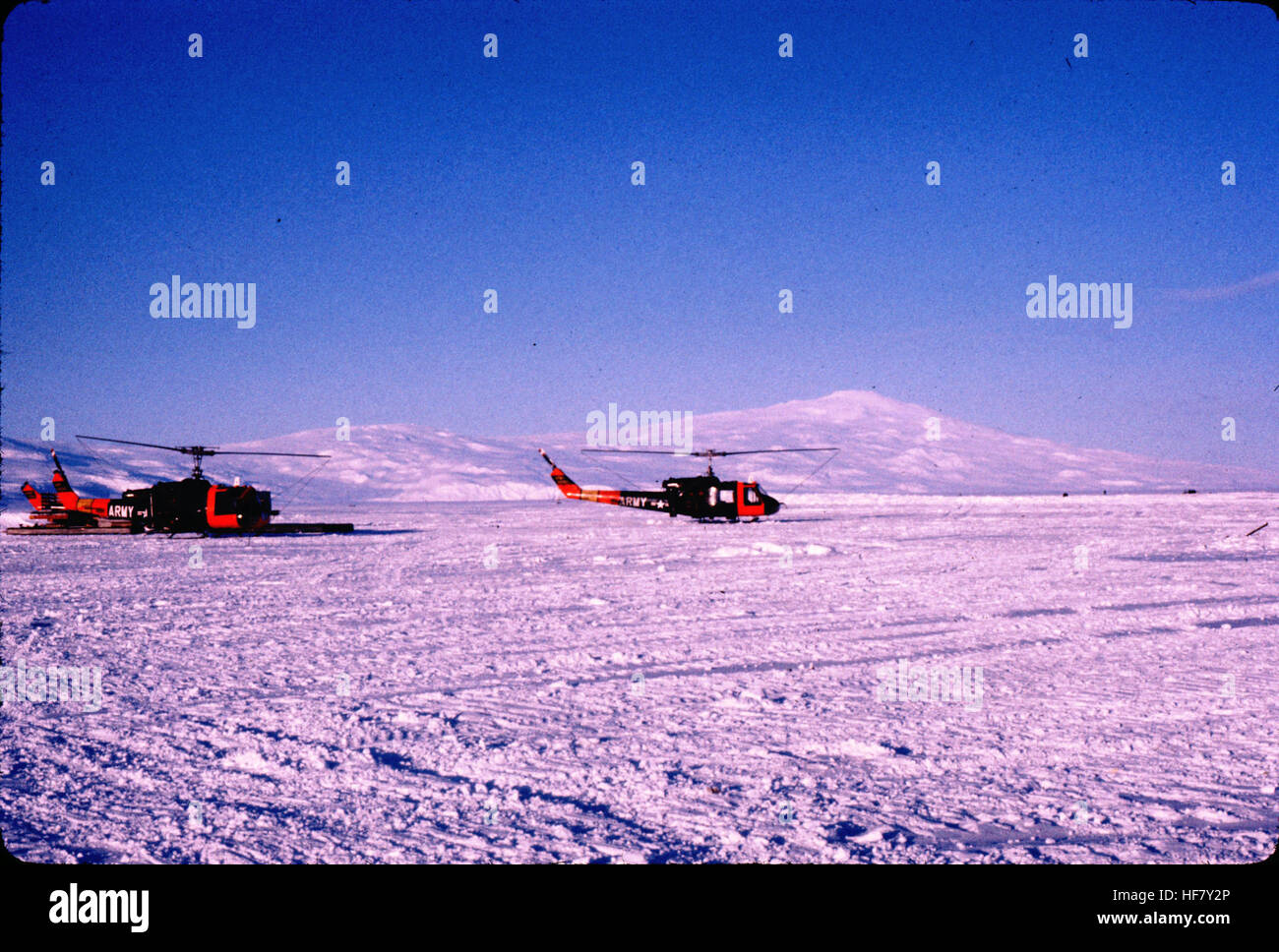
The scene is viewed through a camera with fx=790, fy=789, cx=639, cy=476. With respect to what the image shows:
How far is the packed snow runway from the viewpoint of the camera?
14.4 feet

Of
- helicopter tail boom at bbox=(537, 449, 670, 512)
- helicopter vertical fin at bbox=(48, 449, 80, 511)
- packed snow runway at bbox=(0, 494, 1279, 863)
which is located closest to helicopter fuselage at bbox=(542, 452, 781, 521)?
helicopter tail boom at bbox=(537, 449, 670, 512)

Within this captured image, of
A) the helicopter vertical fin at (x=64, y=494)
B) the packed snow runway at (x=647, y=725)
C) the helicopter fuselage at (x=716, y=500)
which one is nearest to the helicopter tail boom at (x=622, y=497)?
the helicopter fuselage at (x=716, y=500)

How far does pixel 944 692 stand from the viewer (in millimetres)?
7527

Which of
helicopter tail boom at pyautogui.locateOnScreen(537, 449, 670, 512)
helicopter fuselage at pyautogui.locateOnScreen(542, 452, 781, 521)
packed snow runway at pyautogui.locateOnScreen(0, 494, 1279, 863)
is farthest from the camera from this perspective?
helicopter tail boom at pyautogui.locateOnScreen(537, 449, 670, 512)

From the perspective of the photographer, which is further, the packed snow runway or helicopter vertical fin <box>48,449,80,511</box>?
helicopter vertical fin <box>48,449,80,511</box>

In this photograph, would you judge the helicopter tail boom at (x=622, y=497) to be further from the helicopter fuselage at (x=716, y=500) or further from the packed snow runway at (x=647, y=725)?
the packed snow runway at (x=647, y=725)

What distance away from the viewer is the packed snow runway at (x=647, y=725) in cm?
438

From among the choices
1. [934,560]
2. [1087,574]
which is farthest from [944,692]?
[934,560]

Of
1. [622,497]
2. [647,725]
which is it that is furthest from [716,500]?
[647,725]

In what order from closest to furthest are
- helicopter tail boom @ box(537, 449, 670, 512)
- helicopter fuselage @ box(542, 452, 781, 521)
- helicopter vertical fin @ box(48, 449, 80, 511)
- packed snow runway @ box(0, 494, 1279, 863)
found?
packed snow runway @ box(0, 494, 1279, 863)
helicopter vertical fin @ box(48, 449, 80, 511)
helicopter fuselage @ box(542, 452, 781, 521)
helicopter tail boom @ box(537, 449, 670, 512)

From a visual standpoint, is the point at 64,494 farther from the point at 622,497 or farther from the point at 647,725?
the point at 647,725

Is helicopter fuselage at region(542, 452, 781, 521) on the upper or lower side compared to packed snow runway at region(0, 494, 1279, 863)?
upper

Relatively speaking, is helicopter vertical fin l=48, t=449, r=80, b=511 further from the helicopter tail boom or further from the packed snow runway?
the packed snow runway

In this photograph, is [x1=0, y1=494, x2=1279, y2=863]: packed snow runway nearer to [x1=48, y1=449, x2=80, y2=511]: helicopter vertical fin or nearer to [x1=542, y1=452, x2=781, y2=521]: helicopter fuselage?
[x1=542, y1=452, x2=781, y2=521]: helicopter fuselage
